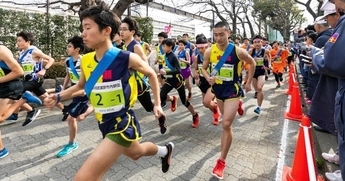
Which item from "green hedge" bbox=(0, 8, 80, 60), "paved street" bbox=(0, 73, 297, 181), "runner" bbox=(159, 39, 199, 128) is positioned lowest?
"paved street" bbox=(0, 73, 297, 181)

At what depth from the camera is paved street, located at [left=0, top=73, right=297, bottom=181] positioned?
3.79 metres

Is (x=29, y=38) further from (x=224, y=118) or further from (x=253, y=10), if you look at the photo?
(x=253, y=10)

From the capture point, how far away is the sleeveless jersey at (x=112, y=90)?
259cm

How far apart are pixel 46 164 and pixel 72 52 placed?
1.75 m

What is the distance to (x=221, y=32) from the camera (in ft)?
13.1

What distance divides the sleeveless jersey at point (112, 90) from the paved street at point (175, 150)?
1362 mm

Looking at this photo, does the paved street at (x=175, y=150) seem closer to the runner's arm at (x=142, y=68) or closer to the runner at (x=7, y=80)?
the runner at (x=7, y=80)

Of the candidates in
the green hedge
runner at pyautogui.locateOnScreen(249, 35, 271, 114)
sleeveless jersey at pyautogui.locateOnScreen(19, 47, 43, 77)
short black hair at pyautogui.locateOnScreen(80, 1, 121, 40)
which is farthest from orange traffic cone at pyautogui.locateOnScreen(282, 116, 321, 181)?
the green hedge

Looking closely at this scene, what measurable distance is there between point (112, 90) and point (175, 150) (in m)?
2.34

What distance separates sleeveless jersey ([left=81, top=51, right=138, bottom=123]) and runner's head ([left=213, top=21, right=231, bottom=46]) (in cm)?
172

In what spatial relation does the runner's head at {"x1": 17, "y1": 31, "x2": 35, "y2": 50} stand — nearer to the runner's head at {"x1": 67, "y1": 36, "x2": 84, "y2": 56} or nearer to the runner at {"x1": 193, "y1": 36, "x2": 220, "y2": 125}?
the runner's head at {"x1": 67, "y1": 36, "x2": 84, "y2": 56}

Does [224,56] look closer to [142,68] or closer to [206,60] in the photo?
[206,60]

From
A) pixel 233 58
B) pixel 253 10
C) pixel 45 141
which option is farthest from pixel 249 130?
pixel 253 10

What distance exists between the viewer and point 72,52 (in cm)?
470
